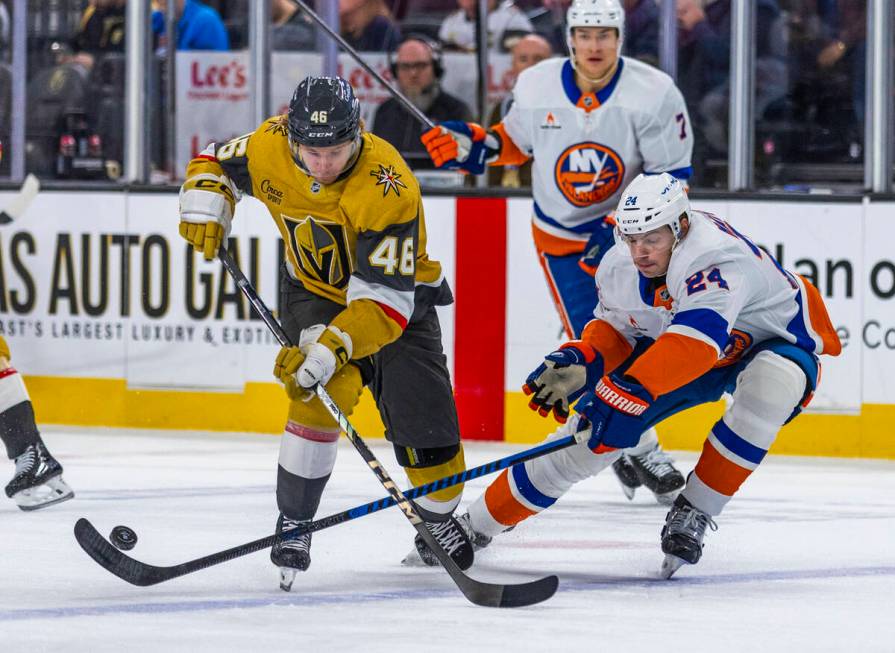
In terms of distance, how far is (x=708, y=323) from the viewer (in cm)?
326

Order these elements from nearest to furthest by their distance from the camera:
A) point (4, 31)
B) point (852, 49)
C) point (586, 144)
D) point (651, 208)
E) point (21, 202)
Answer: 1. point (651, 208)
2. point (586, 144)
3. point (852, 49)
4. point (21, 202)
5. point (4, 31)

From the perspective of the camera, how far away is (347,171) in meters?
3.38

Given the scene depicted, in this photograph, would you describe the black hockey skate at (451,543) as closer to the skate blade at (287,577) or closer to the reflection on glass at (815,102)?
the skate blade at (287,577)

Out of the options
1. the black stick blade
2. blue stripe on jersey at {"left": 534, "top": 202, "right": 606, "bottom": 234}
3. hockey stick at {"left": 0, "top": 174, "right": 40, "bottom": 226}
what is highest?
hockey stick at {"left": 0, "top": 174, "right": 40, "bottom": 226}

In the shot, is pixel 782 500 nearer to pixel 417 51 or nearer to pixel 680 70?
pixel 680 70

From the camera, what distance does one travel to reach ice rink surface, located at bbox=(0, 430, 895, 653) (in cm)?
297

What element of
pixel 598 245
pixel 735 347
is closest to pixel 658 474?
pixel 598 245

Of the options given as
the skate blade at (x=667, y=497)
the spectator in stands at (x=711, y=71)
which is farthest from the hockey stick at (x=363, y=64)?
the skate blade at (x=667, y=497)

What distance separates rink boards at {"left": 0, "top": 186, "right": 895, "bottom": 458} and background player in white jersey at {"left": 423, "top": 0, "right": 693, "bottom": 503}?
84 centimetres

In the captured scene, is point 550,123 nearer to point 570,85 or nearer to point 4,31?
point 570,85

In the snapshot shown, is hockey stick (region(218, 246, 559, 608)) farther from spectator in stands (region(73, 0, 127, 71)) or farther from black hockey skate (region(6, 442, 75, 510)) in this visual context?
spectator in stands (region(73, 0, 127, 71))

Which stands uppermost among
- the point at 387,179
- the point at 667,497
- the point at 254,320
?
the point at 387,179

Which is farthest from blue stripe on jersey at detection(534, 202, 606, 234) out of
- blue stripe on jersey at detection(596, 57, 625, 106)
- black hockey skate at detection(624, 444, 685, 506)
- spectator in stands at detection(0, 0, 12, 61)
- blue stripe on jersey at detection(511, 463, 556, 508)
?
spectator in stands at detection(0, 0, 12, 61)

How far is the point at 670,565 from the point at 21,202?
2767 mm
